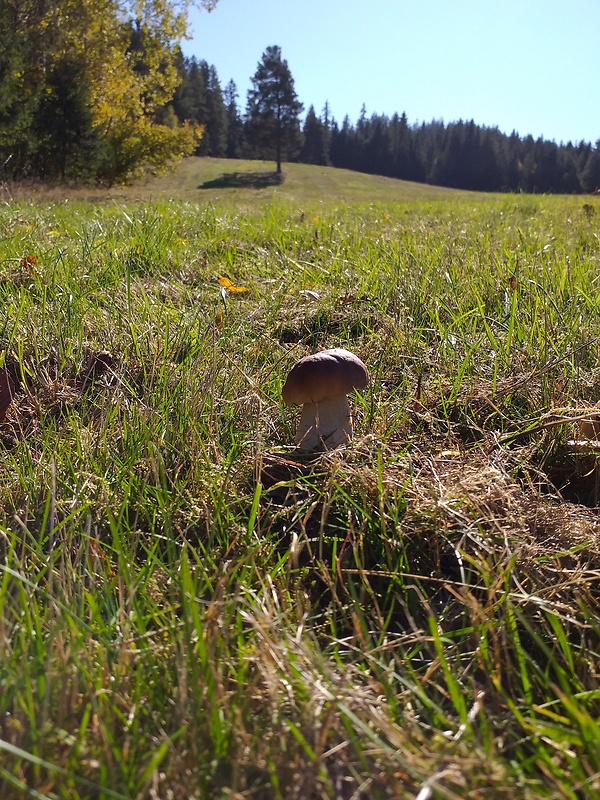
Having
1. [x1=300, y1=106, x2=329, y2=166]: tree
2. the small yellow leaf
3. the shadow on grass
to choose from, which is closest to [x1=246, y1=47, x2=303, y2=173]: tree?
the shadow on grass

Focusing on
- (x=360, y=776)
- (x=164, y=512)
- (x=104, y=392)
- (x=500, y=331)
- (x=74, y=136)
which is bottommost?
(x=360, y=776)

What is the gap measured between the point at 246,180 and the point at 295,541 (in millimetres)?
42805

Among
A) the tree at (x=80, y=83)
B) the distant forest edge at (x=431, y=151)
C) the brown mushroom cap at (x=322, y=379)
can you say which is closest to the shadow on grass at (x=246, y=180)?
the tree at (x=80, y=83)

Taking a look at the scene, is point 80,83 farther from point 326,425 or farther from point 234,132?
point 234,132

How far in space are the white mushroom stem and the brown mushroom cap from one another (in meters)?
0.03

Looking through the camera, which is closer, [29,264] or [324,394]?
[324,394]

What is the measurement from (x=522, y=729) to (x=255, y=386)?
134 centimetres

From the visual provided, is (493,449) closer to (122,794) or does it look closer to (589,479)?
(589,479)

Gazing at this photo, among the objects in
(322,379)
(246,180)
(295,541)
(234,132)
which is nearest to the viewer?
(295,541)

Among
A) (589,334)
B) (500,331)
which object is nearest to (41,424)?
(500,331)

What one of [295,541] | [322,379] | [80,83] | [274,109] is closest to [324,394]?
[322,379]

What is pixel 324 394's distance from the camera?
1.77 m

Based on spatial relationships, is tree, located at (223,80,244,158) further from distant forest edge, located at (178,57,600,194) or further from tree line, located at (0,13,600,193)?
tree line, located at (0,13,600,193)

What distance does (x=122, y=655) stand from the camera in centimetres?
95
